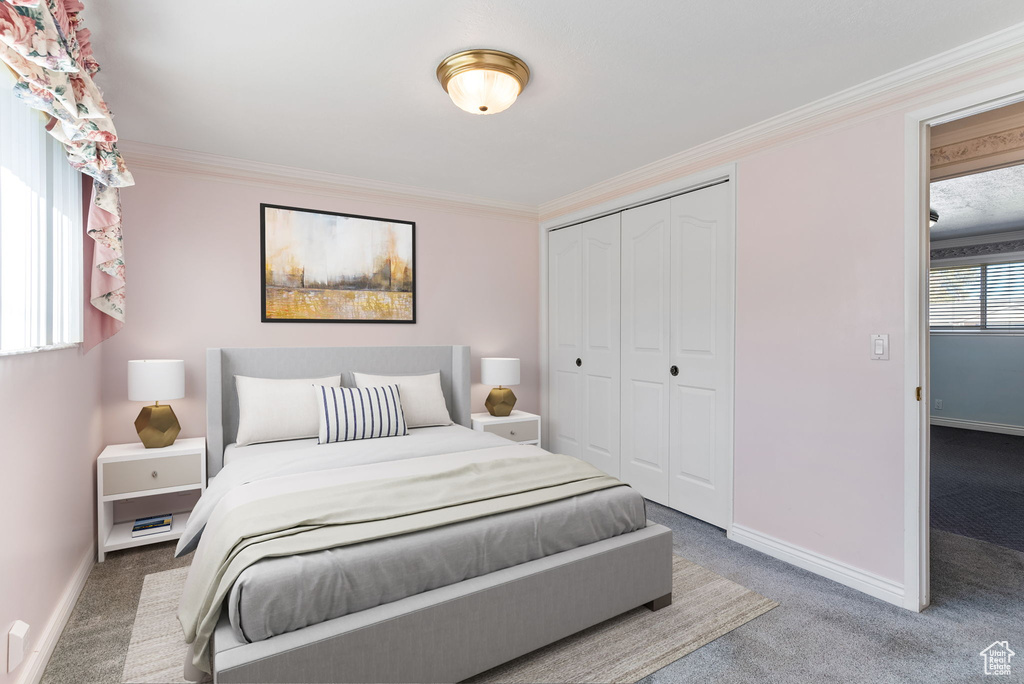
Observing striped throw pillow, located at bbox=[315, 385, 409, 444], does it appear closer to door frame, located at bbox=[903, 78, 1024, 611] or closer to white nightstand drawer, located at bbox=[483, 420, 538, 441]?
white nightstand drawer, located at bbox=[483, 420, 538, 441]

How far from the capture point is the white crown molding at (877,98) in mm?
2044

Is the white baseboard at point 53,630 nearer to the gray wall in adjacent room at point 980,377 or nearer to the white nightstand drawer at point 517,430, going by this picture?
the white nightstand drawer at point 517,430

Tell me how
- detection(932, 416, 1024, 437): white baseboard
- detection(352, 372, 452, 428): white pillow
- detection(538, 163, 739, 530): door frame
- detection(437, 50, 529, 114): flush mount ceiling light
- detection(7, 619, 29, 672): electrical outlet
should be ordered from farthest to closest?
detection(932, 416, 1024, 437): white baseboard, detection(352, 372, 452, 428): white pillow, detection(538, 163, 739, 530): door frame, detection(437, 50, 529, 114): flush mount ceiling light, detection(7, 619, 29, 672): electrical outlet

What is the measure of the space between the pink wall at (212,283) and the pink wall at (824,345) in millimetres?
2297

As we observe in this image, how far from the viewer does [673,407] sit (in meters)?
3.51

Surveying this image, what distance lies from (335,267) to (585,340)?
82.3 inches

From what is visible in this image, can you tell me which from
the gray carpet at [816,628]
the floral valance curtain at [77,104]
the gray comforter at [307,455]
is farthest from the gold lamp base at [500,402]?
the floral valance curtain at [77,104]

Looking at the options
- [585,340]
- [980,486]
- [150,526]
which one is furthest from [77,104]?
[980,486]

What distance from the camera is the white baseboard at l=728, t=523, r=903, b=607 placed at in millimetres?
2348

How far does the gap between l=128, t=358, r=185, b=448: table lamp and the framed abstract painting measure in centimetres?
77

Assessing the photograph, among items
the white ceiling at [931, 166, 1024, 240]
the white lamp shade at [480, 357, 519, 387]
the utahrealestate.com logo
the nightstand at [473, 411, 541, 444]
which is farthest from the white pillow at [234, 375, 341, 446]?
the white ceiling at [931, 166, 1024, 240]

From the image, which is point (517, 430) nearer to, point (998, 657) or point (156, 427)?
point (156, 427)

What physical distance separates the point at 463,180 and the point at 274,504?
2.79 meters

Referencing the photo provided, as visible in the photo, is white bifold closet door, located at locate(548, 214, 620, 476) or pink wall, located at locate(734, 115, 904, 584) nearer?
pink wall, located at locate(734, 115, 904, 584)
